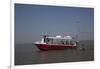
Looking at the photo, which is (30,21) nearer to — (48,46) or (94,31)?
(48,46)

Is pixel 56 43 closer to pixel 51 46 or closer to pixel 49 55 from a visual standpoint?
pixel 51 46

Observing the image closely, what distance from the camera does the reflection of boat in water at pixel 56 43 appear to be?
268cm

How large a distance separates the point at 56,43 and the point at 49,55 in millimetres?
204

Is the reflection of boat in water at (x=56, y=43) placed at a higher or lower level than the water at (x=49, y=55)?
higher

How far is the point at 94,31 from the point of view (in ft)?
9.58

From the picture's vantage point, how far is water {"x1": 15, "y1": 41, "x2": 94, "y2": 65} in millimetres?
2580

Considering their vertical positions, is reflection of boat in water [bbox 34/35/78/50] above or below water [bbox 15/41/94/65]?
above

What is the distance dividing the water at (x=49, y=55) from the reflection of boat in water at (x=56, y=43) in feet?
0.19

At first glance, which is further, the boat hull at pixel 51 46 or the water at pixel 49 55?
the boat hull at pixel 51 46

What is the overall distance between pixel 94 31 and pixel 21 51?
116 cm

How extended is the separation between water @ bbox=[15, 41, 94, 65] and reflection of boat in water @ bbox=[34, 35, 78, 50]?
0.19 ft

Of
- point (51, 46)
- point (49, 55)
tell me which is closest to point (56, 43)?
point (51, 46)

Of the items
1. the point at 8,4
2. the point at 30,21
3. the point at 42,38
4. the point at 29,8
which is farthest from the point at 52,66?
the point at 8,4
